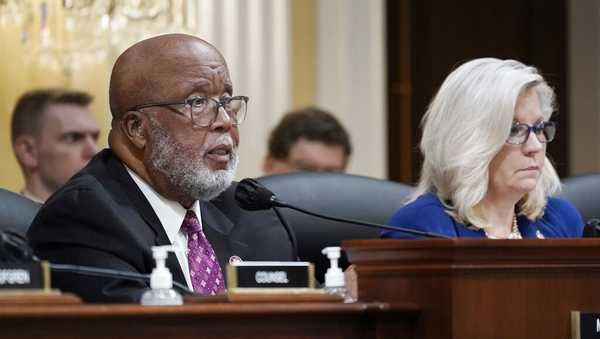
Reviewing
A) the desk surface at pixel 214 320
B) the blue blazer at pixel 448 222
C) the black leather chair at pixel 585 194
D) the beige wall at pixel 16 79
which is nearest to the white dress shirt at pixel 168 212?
the blue blazer at pixel 448 222

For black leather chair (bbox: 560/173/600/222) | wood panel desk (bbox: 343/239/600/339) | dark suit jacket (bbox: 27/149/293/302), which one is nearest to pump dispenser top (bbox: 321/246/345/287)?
wood panel desk (bbox: 343/239/600/339)

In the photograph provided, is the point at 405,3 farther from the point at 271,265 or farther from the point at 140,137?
the point at 271,265

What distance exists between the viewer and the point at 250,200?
277 cm

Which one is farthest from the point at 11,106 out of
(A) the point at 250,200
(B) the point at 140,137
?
(A) the point at 250,200

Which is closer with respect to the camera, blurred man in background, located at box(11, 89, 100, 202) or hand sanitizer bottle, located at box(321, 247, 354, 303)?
hand sanitizer bottle, located at box(321, 247, 354, 303)

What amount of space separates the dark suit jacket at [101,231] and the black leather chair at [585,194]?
124cm

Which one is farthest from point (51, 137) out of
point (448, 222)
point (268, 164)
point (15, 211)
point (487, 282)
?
point (487, 282)

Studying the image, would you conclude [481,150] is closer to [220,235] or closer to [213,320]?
[220,235]

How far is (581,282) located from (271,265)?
46cm

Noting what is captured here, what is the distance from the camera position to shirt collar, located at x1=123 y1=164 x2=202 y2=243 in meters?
3.05

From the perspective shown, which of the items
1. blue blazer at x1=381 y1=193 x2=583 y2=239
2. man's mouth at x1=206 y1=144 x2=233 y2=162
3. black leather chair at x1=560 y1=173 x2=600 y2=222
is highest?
man's mouth at x1=206 y1=144 x2=233 y2=162

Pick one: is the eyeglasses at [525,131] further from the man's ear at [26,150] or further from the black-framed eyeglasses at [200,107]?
the man's ear at [26,150]

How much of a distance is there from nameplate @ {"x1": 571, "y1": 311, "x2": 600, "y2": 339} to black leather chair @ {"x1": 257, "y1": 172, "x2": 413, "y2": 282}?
1407 mm

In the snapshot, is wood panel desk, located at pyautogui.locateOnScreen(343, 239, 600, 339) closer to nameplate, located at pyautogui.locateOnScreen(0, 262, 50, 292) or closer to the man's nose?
nameplate, located at pyautogui.locateOnScreen(0, 262, 50, 292)
